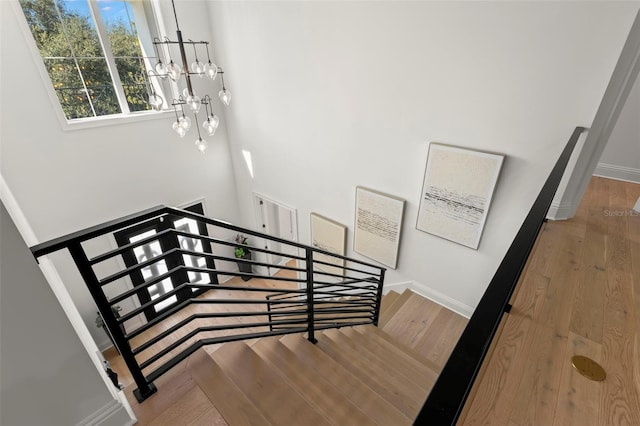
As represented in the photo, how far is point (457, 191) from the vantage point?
295 cm

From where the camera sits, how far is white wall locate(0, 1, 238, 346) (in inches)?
134

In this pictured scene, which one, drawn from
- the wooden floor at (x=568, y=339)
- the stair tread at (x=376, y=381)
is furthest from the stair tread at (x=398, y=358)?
the wooden floor at (x=568, y=339)

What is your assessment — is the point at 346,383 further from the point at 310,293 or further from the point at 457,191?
the point at 457,191

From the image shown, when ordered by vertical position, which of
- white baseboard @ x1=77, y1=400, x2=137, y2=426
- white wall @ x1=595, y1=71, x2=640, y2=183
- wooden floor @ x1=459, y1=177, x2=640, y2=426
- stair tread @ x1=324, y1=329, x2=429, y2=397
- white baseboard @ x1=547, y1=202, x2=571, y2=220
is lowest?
stair tread @ x1=324, y1=329, x2=429, y2=397

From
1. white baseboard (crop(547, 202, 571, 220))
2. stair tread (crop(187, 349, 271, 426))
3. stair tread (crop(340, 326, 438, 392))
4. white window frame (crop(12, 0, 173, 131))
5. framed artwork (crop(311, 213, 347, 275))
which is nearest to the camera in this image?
stair tread (crop(187, 349, 271, 426))

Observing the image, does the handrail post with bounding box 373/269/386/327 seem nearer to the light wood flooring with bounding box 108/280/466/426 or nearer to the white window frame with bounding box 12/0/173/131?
the light wood flooring with bounding box 108/280/466/426

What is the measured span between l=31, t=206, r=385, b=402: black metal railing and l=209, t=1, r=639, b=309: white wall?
100 cm

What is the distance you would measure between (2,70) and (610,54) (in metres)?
5.73

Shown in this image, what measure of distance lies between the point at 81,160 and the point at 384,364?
4571mm

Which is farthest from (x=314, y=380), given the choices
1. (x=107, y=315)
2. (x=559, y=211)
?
(x=559, y=211)

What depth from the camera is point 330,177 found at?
411cm

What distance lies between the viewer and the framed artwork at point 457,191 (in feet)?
9.00

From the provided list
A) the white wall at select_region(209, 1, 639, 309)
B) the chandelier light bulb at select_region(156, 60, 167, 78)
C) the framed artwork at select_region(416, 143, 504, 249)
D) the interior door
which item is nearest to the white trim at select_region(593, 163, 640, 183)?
the white wall at select_region(209, 1, 639, 309)

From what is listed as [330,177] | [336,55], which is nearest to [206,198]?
[330,177]
